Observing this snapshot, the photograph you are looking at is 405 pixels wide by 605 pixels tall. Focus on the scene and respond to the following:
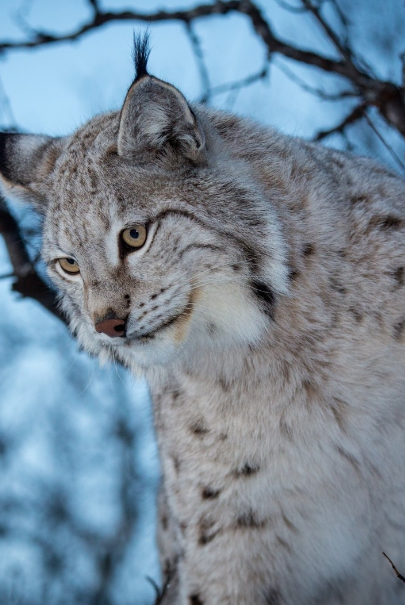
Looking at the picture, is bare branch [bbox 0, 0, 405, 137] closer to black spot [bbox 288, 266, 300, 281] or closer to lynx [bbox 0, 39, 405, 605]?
lynx [bbox 0, 39, 405, 605]

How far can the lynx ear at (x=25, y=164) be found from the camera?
3930mm

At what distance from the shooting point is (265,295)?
3.32 m

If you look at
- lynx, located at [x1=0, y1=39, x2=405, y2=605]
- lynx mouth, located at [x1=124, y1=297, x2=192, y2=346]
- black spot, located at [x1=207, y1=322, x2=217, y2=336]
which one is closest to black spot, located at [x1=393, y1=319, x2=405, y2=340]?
lynx, located at [x1=0, y1=39, x2=405, y2=605]

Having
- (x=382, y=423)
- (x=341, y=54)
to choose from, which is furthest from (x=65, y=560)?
(x=341, y=54)

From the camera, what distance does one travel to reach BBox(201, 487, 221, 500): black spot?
354cm

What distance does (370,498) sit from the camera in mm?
3551

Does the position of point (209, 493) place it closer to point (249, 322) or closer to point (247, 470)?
point (247, 470)

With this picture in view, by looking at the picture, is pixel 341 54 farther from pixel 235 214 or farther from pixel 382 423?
pixel 382 423

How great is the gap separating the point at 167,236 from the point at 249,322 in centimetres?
56

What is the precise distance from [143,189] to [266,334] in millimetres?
890

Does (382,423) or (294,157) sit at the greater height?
(294,157)

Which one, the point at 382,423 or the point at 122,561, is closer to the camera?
the point at 382,423

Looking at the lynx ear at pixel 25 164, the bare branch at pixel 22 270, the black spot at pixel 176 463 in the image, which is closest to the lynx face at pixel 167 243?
the lynx ear at pixel 25 164

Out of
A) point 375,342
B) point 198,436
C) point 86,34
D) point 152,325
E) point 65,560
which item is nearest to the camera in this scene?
point 152,325
